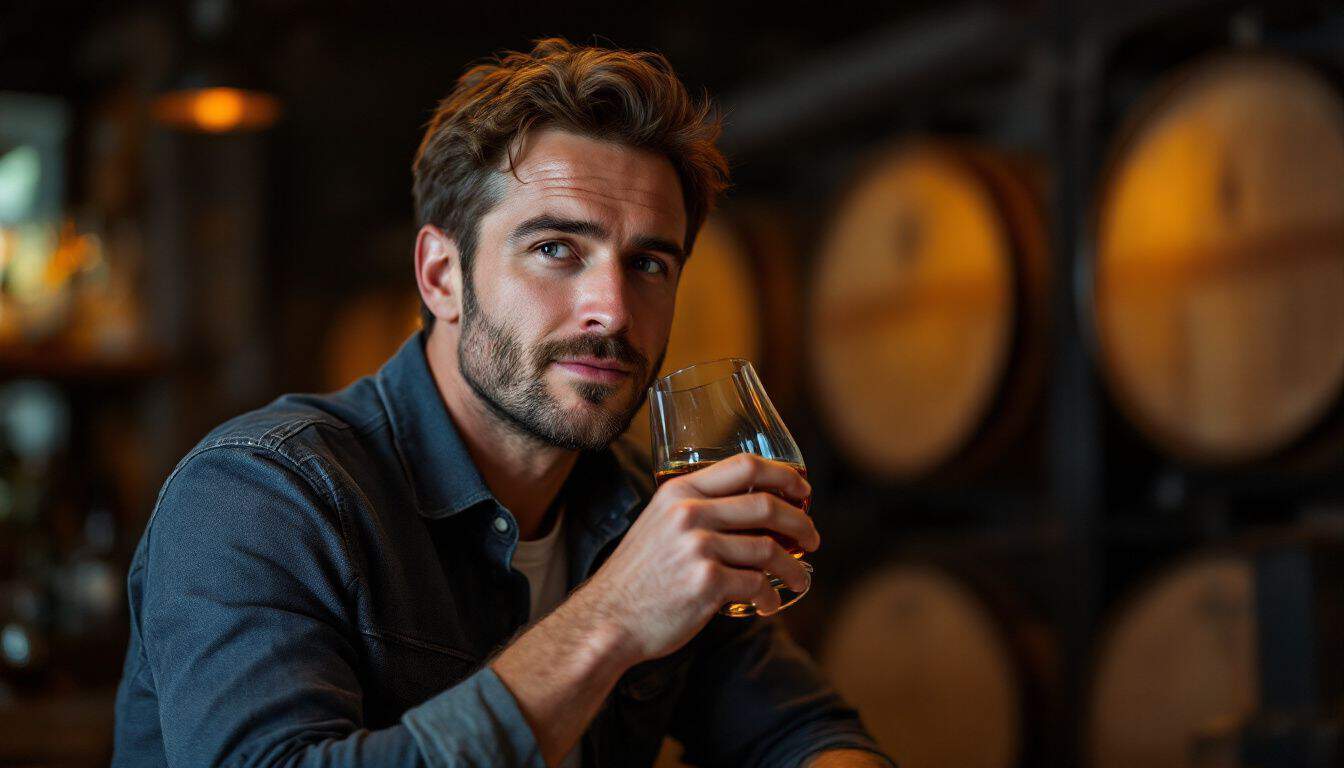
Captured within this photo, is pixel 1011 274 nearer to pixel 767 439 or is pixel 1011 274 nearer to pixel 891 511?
pixel 891 511

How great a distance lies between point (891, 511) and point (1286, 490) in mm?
1191

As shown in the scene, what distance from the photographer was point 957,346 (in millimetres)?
3037

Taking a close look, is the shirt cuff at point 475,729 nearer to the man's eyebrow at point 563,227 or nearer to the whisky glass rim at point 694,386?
the whisky glass rim at point 694,386

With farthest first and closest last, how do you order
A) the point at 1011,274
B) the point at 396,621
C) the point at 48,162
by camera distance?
the point at 48,162, the point at 1011,274, the point at 396,621

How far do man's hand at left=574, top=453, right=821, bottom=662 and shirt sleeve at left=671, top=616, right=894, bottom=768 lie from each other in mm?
578

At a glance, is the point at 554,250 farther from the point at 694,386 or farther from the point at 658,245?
the point at 694,386

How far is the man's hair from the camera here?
162cm

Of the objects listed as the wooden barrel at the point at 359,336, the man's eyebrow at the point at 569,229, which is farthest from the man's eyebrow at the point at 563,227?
the wooden barrel at the point at 359,336

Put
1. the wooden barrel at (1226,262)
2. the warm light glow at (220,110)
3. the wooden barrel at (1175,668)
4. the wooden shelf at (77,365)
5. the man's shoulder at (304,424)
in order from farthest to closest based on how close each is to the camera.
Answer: the wooden shelf at (77,365), the warm light glow at (220,110), the wooden barrel at (1175,668), the wooden barrel at (1226,262), the man's shoulder at (304,424)

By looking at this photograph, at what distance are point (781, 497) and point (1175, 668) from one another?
1609mm

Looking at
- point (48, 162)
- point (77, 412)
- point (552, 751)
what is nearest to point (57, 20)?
point (48, 162)

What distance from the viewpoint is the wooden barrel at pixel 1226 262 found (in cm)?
230

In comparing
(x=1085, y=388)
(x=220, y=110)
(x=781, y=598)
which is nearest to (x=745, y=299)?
(x=1085, y=388)

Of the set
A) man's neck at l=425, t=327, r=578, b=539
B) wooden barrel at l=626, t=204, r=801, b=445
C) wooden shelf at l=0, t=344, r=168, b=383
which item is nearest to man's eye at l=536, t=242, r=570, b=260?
man's neck at l=425, t=327, r=578, b=539
